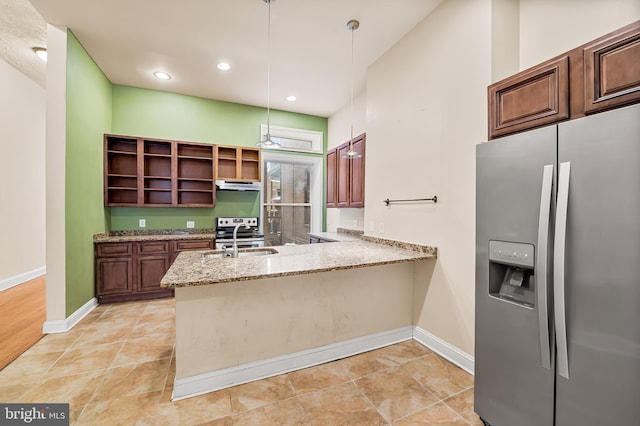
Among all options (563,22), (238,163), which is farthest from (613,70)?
(238,163)

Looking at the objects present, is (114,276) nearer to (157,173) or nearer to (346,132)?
(157,173)

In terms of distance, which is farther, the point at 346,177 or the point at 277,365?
the point at 346,177

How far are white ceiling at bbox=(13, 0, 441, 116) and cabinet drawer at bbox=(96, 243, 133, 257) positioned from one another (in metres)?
2.44

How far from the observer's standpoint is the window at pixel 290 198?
17.2ft

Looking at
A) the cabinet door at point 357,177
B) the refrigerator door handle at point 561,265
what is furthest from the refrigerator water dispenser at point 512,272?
the cabinet door at point 357,177

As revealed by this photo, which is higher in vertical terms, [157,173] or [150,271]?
[157,173]

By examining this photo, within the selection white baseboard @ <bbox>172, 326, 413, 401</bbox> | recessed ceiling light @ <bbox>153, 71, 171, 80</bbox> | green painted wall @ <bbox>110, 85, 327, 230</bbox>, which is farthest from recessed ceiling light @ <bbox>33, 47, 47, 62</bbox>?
white baseboard @ <bbox>172, 326, 413, 401</bbox>

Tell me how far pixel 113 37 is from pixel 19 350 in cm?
333

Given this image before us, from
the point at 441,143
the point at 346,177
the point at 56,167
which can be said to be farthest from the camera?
the point at 346,177

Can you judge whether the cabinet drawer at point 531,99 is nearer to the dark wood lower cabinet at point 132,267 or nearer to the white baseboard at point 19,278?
the dark wood lower cabinet at point 132,267

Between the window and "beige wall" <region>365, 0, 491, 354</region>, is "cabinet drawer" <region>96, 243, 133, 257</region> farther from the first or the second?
"beige wall" <region>365, 0, 491, 354</region>

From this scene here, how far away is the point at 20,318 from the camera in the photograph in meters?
3.16

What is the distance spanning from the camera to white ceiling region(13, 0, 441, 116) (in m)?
2.56

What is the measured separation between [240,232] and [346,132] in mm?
2590
